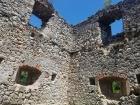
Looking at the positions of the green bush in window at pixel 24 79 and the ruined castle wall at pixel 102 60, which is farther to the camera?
the green bush in window at pixel 24 79

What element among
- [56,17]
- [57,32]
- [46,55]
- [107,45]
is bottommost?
[46,55]

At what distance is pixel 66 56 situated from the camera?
8.59 metres

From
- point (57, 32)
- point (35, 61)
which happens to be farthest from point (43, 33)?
point (35, 61)

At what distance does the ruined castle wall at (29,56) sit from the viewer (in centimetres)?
657

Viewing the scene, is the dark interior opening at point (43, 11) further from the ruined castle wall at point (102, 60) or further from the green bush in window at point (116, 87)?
the green bush in window at point (116, 87)

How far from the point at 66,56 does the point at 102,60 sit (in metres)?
1.50

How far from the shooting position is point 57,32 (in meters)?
8.68

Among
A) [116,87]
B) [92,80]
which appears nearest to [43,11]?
[92,80]

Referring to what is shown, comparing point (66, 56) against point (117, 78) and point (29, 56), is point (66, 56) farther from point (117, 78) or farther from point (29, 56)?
point (117, 78)

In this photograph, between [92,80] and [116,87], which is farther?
[116,87]

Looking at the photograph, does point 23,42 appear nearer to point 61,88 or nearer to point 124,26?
point 61,88

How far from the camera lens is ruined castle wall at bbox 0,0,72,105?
657 cm

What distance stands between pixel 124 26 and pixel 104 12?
1.27 metres

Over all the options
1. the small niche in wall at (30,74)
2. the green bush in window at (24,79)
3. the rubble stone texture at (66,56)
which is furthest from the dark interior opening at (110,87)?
the green bush in window at (24,79)
